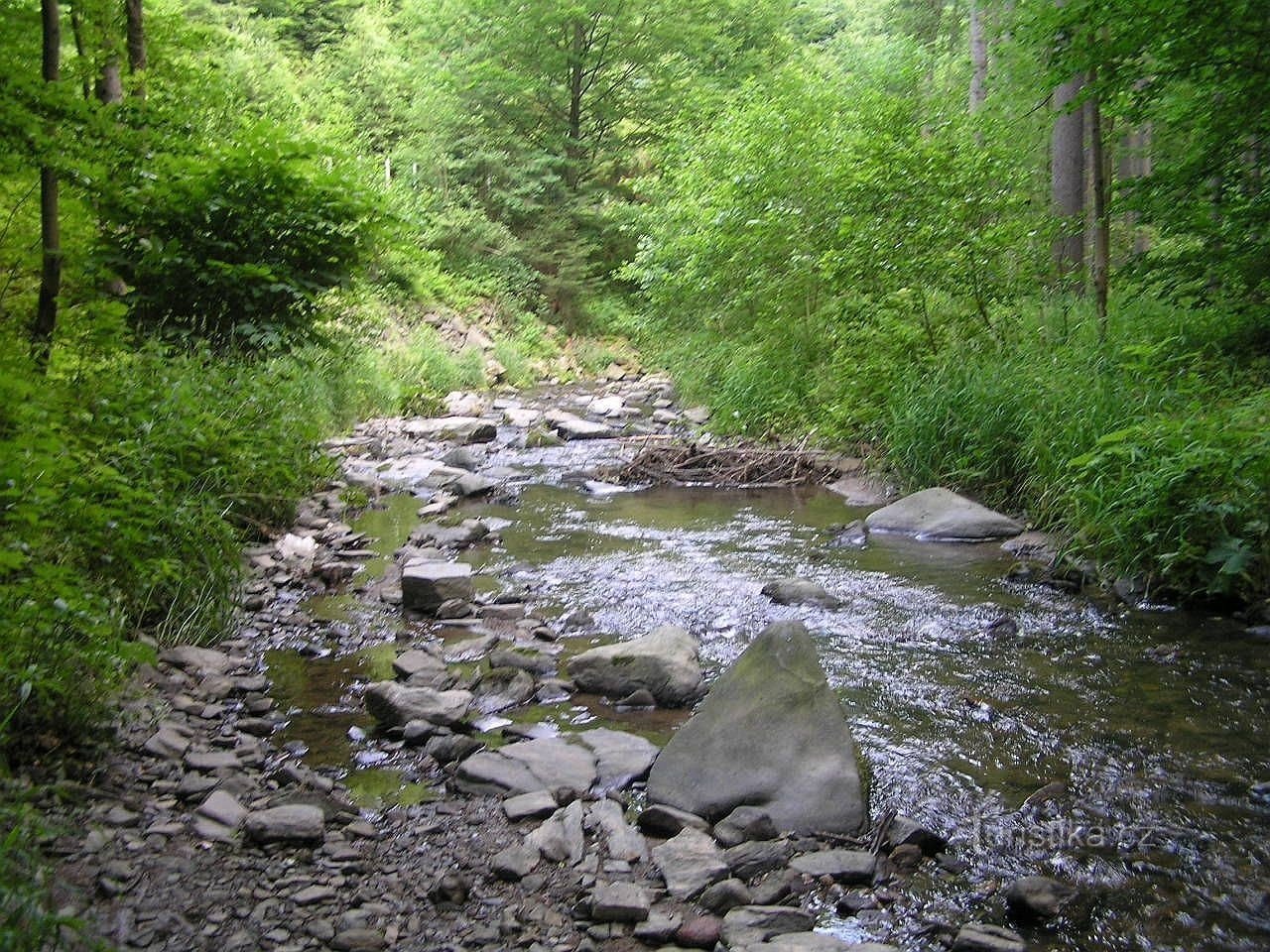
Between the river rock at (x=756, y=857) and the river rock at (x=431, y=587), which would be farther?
the river rock at (x=431, y=587)

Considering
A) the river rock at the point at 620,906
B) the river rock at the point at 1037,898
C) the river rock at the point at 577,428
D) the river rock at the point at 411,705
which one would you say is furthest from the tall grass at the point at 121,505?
the river rock at the point at 577,428

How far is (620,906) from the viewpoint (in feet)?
9.43

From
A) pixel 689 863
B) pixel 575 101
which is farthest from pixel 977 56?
pixel 689 863

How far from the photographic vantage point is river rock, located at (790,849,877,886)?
3.14 m

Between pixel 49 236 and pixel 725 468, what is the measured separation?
680 cm

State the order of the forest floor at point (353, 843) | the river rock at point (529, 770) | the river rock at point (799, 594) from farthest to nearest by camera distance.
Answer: the river rock at point (799, 594)
the river rock at point (529, 770)
the forest floor at point (353, 843)

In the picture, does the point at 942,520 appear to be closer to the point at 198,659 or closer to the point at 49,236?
the point at 198,659

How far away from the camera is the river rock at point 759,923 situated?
110 inches

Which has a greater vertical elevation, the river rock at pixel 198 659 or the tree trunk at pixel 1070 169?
the tree trunk at pixel 1070 169

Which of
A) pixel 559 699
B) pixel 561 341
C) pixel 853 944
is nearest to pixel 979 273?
pixel 559 699

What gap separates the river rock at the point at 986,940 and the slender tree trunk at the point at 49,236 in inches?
216

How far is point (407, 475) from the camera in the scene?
1056 centimetres

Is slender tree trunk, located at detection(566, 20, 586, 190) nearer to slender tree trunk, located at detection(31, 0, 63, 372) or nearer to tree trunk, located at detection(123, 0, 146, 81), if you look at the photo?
tree trunk, located at detection(123, 0, 146, 81)

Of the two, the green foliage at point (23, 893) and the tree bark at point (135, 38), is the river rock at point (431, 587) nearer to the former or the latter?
the green foliage at point (23, 893)
